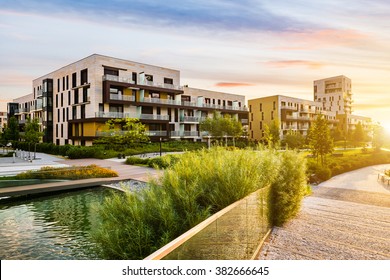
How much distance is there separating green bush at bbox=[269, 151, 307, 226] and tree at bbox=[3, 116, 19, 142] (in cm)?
3004

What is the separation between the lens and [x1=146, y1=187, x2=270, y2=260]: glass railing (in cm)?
273

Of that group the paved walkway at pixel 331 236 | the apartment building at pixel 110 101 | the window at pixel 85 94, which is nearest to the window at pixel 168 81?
the apartment building at pixel 110 101

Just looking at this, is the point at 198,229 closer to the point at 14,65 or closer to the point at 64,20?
the point at 64,20

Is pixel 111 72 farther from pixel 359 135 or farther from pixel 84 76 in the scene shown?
pixel 359 135

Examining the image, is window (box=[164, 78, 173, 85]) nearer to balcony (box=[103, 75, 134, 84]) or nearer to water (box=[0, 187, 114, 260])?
balcony (box=[103, 75, 134, 84])

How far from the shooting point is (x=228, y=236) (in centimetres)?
358

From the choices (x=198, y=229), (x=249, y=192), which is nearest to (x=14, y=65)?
(x=198, y=229)

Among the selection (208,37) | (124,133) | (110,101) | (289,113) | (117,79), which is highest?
(117,79)

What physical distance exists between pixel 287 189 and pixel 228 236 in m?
2.74

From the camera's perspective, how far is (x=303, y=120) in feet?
163

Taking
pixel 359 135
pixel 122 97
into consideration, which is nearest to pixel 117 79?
pixel 122 97

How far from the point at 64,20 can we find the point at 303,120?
49549 millimetres

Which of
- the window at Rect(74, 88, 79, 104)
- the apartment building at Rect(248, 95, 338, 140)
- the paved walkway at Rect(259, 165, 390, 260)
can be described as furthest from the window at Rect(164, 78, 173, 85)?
the paved walkway at Rect(259, 165, 390, 260)

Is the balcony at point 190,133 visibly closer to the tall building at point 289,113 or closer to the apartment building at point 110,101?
the apartment building at point 110,101
